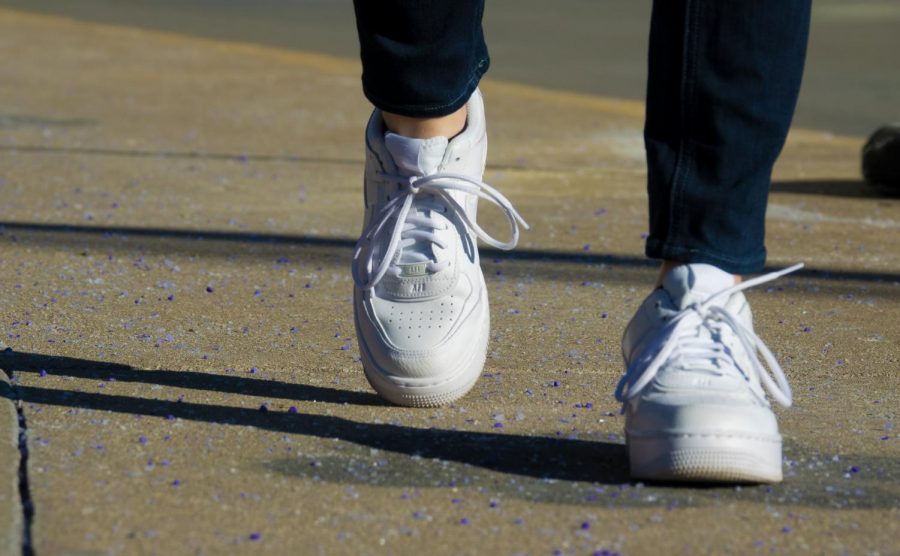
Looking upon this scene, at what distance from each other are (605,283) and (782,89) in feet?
4.83

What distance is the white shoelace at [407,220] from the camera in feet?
7.15

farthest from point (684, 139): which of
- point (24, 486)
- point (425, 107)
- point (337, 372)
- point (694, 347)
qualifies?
point (24, 486)

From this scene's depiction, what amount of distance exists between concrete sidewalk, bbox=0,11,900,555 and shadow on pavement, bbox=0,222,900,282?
1 centimetres

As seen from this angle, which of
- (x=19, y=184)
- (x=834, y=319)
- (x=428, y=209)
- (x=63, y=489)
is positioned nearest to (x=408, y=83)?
(x=428, y=209)


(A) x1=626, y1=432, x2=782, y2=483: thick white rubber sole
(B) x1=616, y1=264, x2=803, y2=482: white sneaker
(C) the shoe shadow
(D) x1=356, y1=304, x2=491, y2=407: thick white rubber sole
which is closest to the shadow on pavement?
(C) the shoe shadow

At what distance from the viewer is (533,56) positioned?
983 cm

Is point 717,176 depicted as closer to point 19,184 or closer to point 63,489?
point 63,489

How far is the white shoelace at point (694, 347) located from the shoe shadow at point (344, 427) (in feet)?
0.43

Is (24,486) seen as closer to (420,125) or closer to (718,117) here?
(420,125)

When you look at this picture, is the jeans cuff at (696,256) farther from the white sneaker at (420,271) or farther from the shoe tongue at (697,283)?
the white sneaker at (420,271)

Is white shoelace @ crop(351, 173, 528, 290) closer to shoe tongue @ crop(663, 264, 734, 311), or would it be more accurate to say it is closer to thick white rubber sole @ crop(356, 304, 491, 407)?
thick white rubber sole @ crop(356, 304, 491, 407)

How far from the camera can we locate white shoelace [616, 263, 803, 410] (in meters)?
1.90

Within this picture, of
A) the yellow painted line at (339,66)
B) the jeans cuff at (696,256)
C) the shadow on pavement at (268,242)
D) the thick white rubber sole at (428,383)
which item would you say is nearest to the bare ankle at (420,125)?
the thick white rubber sole at (428,383)

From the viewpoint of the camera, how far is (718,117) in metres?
1.89
